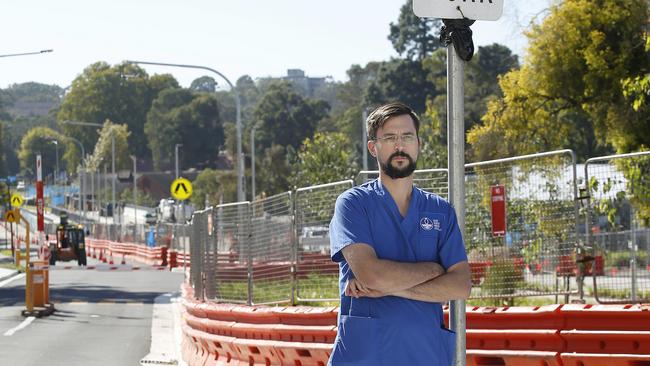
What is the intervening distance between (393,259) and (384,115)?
23.9 inches

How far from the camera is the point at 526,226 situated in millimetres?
12469

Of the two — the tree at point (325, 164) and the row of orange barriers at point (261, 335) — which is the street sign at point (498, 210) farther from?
the tree at point (325, 164)

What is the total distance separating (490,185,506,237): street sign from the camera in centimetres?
1245

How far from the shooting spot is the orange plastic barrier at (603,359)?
8156 millimetres

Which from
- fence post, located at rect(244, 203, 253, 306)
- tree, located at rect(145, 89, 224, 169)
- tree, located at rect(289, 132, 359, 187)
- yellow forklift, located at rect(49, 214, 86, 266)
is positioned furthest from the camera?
tree, located at rect(145, 89, 224, 169)

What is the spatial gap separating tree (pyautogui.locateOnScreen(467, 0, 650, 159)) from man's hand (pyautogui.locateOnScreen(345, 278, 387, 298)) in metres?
23.3

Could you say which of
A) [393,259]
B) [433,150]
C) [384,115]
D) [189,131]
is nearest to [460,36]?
[384,115]

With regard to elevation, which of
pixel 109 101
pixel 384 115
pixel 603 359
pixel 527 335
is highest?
pixel 109 101

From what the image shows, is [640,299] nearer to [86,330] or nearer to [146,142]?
[86,330]

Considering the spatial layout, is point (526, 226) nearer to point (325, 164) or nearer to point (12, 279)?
point (12, 279)

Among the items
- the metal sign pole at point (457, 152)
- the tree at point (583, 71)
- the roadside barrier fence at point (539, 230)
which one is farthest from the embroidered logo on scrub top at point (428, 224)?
the tree at point (583, 71)

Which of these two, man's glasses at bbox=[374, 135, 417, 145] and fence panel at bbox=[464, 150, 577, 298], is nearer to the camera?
man's glasses at bbox=[374, 135, 417, 145]

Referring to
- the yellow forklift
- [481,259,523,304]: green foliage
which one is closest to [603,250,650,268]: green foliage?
[481,259,523,304]: green foliage

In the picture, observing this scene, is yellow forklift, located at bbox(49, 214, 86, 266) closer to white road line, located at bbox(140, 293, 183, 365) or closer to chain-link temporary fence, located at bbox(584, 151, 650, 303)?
white road line, located at bbox(140, 293, 183, 365)
